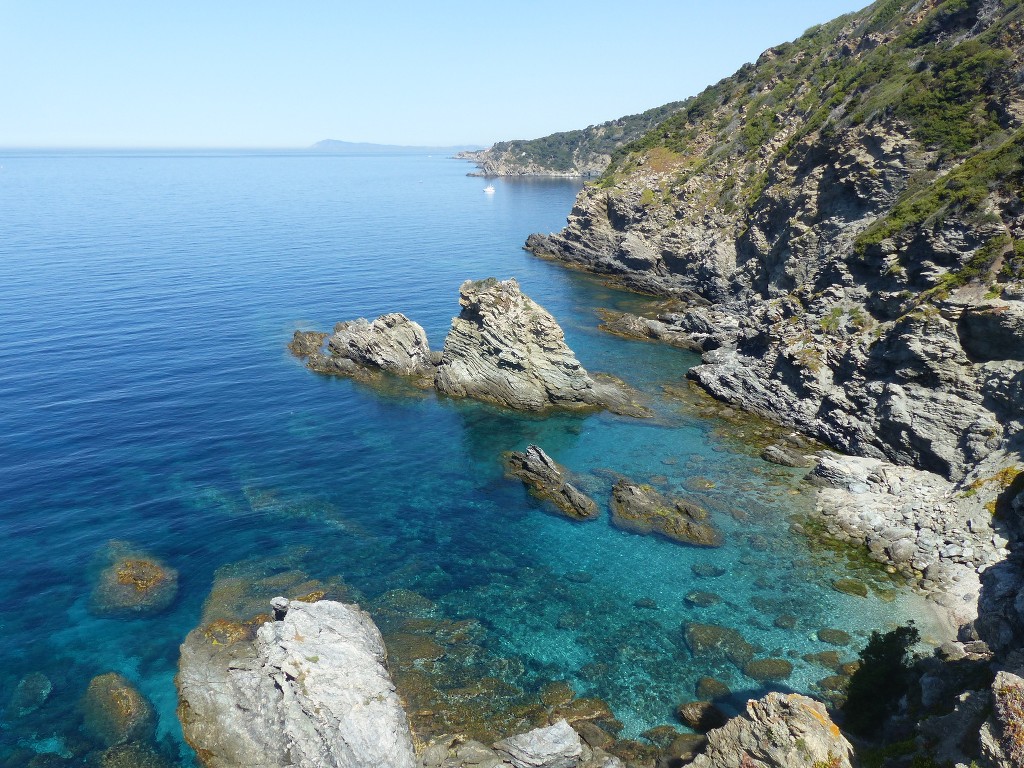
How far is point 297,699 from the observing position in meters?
25.0

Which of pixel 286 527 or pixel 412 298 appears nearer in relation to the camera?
pixel 286 527

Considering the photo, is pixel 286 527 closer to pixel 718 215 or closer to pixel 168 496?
pixel 168 496

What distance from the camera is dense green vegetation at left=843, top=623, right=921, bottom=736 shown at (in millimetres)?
24250

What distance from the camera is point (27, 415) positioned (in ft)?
169

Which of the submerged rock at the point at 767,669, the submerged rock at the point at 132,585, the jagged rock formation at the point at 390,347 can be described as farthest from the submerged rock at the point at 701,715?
the jagged rock formation at the point at 390,347

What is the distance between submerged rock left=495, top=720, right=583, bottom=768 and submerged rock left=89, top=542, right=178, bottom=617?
2118 cm

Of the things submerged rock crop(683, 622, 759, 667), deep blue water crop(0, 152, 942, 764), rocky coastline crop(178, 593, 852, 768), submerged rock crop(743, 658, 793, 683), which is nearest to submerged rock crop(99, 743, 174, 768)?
deep blue water crop(0, 152, 942, 764)

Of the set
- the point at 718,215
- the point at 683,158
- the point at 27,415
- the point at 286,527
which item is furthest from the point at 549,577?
the point at 683,158

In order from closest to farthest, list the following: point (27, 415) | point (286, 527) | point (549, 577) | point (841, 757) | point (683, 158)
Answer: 1. point (841, 757)
2. point (549, 577)
3. point (286, 527)
4. point (27, 415)
5. point (683, 158)

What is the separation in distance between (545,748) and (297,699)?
10.6 metres

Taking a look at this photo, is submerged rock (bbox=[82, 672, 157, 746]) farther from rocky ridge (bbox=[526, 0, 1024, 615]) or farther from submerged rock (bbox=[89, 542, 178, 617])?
rocky ridge (bbox=[526, 0, 1024, 615])

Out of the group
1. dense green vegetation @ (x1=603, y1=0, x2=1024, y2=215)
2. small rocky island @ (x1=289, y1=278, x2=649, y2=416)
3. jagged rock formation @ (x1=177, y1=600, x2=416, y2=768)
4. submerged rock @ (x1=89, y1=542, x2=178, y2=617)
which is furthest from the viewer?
small rocky island @ (x1=289, y1=278, x2=649, y2=416)

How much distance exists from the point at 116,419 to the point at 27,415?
7283 mm

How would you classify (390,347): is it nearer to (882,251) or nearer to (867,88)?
(882,251)
